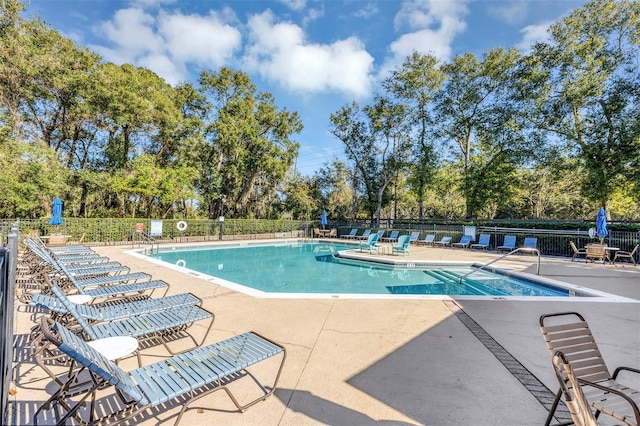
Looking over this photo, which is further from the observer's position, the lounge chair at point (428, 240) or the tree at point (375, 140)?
the tree at point (375, 140)

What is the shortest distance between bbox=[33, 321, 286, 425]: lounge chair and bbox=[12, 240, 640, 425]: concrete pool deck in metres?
0.17

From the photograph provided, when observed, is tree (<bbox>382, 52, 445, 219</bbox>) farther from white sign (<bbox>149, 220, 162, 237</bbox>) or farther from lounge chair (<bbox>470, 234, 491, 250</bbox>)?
white sign (<bbox>149, 220, 162, 237</bbox>)

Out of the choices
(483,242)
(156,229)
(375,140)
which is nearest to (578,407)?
(483,242)

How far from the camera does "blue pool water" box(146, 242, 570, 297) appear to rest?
7.40m

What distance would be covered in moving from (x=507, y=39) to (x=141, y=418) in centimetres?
2464

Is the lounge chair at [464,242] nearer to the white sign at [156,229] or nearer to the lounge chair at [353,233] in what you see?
the lounge chair at [353,233]

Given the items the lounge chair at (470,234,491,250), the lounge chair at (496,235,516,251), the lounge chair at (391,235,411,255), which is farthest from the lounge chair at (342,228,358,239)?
the lounge chair at (496,235,516,251)

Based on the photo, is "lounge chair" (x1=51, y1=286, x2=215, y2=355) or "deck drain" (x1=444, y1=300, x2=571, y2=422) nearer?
"deck drain" (x1=444, y1=300, x2=571, y2=422)

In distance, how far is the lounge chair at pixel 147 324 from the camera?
8.79ft

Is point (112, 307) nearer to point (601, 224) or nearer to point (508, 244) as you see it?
point (601, 224)

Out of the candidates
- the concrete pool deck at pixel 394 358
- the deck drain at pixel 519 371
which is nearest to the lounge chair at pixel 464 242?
the concrete pool deck at pixel 394 358

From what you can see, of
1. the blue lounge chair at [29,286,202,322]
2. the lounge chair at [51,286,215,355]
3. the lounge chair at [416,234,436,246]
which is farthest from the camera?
the lounge chair at [416,234,436,246]

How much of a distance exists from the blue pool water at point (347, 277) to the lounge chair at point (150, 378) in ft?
16.5

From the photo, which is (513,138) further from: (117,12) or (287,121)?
(117,12)
